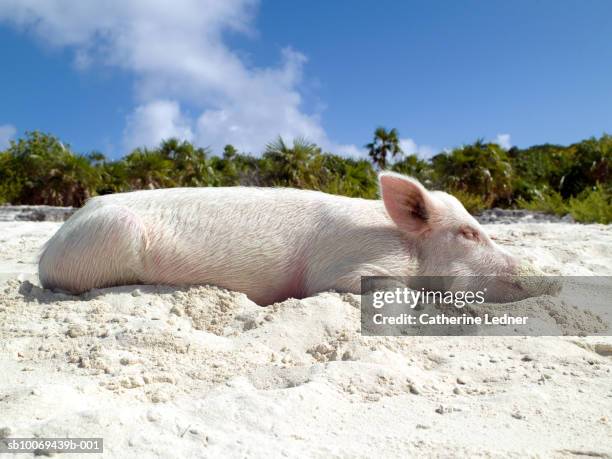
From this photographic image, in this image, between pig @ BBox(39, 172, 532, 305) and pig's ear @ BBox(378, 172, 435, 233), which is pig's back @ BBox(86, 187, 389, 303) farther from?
pig's ear @ BBox(378, 172, 435, 233)

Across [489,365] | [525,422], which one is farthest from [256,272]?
[525,422]

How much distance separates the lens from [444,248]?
160 inches

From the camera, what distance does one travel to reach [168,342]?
9.66 ft

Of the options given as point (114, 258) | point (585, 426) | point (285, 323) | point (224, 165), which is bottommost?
point (585, 426)

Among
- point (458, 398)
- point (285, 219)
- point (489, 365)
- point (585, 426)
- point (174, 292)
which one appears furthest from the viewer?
point (285, 219)

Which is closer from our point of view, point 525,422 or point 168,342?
point 525,422

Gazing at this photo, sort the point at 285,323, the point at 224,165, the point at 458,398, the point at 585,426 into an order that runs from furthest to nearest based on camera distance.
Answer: the point at 224,165, the point at 285,323, the point at 458,398, the point at 585,426

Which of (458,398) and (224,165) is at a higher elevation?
(224,165)

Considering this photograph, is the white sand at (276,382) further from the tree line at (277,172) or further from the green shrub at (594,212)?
the tree line at (277,172)

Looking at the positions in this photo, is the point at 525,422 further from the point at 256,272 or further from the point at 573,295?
the point at 573,295

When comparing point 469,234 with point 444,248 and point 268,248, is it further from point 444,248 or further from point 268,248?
point 268,248

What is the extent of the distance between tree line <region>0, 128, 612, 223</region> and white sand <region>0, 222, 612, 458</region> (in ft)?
67.8

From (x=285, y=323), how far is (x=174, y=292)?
101cm
